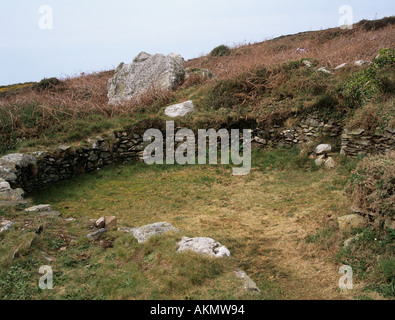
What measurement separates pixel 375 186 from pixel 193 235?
3015mm

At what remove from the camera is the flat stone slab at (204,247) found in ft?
14.5

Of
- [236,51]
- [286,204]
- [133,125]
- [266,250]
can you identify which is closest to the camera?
[266,250]

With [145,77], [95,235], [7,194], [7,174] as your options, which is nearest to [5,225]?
[95,235]

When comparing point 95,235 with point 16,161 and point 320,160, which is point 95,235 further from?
point 320,160

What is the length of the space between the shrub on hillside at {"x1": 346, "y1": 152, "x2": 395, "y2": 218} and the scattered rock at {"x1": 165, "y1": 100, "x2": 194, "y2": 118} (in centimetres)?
758

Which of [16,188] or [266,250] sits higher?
[16,188]

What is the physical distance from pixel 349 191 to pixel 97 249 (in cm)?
428

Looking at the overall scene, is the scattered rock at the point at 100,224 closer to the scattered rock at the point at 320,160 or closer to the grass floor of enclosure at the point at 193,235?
the grass floor of enclosure at the point at 193,235

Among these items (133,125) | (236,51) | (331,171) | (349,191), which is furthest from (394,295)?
(236,51)

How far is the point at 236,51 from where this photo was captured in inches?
844

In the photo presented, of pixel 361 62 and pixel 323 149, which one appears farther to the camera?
pixel 361 62

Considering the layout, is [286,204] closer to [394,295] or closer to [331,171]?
[331,171]

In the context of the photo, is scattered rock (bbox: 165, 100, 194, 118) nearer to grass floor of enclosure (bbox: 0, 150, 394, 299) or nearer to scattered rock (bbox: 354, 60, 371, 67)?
grass floor of enclosure (bbox: 0, 150, 394, 299)

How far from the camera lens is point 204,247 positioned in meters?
4.53
